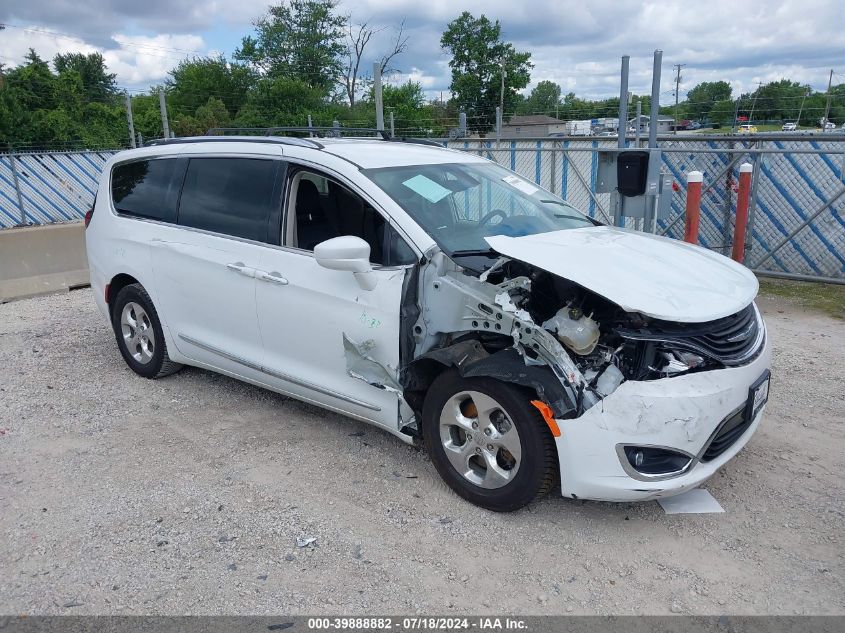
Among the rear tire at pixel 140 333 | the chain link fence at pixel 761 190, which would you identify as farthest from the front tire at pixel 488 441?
the chain link fence at pixel 761 190

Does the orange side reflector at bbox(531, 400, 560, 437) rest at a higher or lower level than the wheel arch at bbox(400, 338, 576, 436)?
lower

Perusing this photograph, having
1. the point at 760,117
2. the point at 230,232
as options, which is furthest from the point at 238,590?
the point at 760,117

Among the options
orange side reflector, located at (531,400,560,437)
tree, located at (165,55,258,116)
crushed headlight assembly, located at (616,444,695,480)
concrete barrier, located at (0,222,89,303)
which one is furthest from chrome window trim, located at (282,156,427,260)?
tree, located at (165,55,258,116)

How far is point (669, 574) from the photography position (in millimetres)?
3088

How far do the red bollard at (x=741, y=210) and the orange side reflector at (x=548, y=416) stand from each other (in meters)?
6.66

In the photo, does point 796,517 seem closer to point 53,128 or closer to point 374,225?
point 374,225

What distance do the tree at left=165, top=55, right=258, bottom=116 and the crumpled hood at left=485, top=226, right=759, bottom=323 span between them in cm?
5013

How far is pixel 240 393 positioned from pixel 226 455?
104 cm

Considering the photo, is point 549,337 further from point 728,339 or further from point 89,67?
point 89,67

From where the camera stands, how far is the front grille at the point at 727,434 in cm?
324

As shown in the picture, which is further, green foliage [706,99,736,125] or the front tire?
green foliage [706,99,736,125]

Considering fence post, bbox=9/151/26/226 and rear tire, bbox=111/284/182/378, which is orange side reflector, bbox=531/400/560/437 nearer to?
rear tire, bbox=111/284/182/378

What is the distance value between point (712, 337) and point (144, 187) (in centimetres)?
418

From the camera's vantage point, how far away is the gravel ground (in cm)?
297
